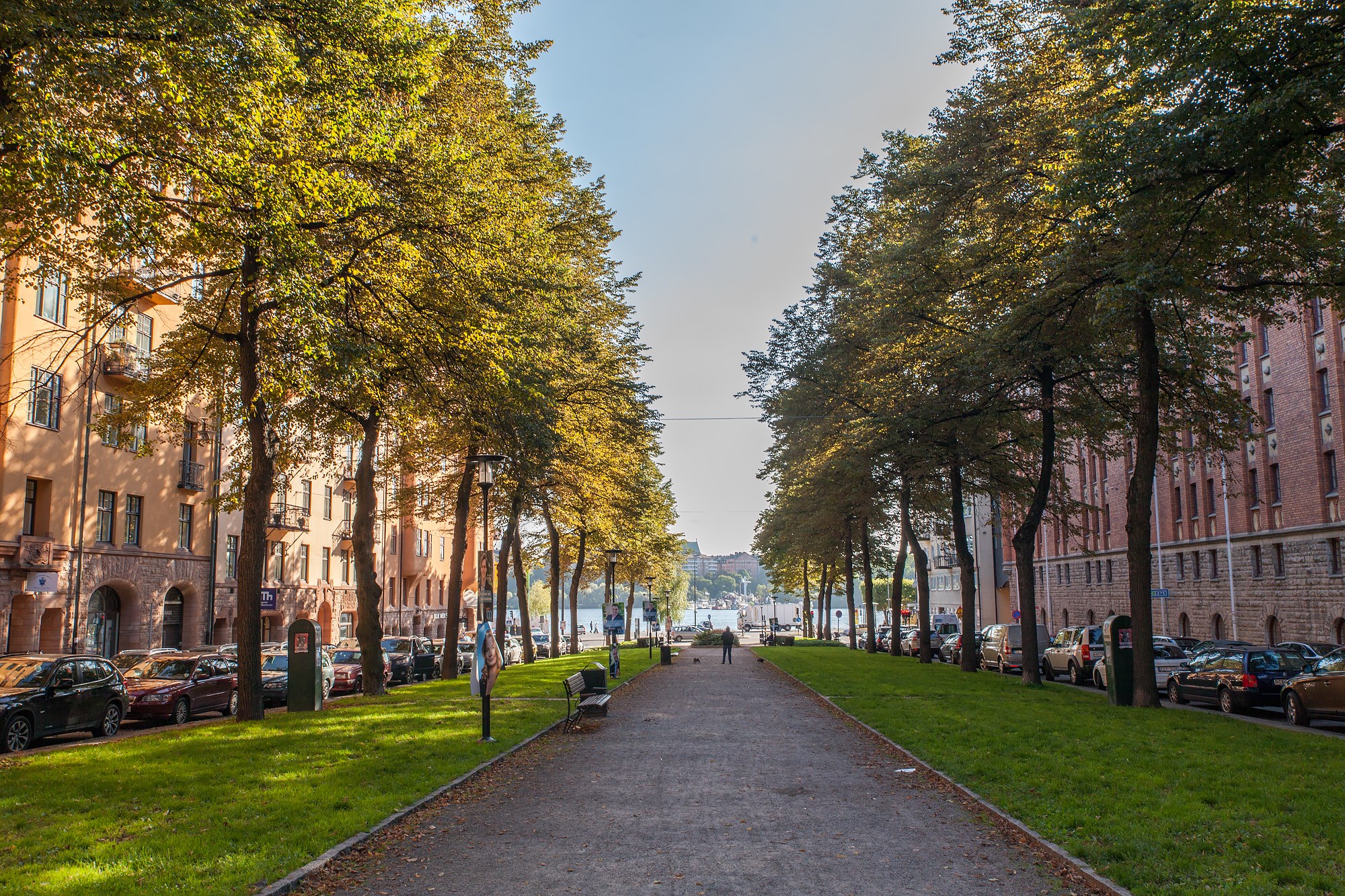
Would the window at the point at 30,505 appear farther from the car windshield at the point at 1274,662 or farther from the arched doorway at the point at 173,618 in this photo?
the car windshield at the point at 1274,662

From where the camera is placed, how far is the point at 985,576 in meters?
79.6

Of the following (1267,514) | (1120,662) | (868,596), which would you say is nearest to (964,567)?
(1120,662)

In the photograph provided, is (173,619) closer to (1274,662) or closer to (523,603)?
(523,603)

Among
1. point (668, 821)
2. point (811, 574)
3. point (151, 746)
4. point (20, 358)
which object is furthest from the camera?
point (811, 574)

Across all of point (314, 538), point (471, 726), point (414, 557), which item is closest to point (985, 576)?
point (414, 557)

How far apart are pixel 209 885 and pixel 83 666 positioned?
42.6 ft

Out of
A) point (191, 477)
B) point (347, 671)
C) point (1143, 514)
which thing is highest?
point (191, 477)

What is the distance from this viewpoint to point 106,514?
31.8 metres

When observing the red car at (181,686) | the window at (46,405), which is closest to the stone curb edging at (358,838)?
the red car at (181,686)

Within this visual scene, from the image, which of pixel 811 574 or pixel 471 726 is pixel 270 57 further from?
pixel 811 574

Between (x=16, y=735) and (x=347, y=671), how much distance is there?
504 inches

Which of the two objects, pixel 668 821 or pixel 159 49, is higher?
pixel 159 49

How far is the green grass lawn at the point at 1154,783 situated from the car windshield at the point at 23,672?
1406 centimetres

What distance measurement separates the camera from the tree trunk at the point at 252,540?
1705cm
